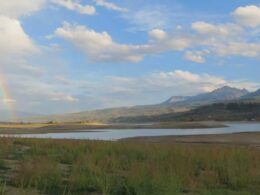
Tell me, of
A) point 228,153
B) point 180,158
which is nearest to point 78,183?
point 180,158

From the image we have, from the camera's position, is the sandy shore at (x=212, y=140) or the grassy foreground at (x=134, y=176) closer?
the grassy foreground at (x=134, y=176)

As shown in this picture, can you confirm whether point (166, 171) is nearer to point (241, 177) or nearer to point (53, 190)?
point (241, 177)

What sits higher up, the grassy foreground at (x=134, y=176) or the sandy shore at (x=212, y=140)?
the grassy foreground at (x=134, y=176)

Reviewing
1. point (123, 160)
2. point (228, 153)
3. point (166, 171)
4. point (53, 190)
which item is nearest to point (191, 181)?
point (166, 171)

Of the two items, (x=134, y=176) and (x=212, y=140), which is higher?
(x=134, y=176)

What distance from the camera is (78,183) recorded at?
38.4 feet

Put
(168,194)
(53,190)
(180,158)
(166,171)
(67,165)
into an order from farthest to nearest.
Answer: (180,158), (67,165), (166,171), (53,190), (168,194)

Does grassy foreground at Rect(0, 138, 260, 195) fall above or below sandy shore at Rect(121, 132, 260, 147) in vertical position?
above

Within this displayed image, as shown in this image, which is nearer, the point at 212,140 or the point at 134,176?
the point at 134,176

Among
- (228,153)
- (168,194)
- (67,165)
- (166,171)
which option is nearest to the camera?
(168,194)

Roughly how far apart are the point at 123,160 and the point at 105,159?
68 centimetres

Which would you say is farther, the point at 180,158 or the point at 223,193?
the point at 180,158

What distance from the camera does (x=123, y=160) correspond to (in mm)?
16844

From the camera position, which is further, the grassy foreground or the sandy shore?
→ the sandy shore
